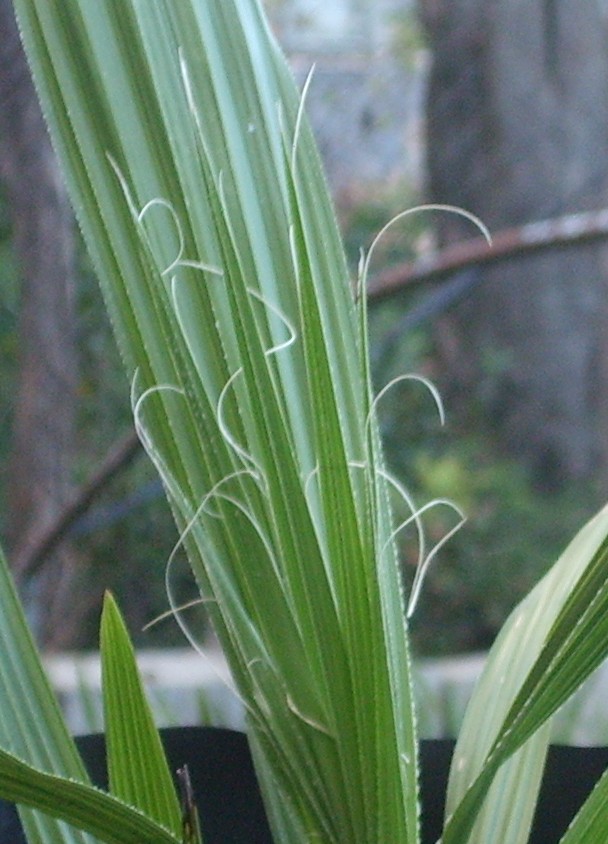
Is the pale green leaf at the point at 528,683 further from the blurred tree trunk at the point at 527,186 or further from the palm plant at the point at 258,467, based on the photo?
the blurred tree trunk at the point at 527,186

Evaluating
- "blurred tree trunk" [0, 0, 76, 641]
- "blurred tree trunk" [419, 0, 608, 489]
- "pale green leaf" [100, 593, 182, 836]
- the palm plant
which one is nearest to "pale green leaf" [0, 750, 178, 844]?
the palm plant

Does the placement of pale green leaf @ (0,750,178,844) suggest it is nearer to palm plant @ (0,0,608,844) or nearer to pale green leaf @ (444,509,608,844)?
palm plant @ (0,0,608,844)

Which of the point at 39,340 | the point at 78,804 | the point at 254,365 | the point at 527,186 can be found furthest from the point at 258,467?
the point at 527,186

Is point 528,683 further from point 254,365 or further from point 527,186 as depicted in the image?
point 527,186

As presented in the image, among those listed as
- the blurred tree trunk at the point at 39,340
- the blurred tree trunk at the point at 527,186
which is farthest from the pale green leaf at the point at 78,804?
A: the blurred tree trunk at the point at 527,186

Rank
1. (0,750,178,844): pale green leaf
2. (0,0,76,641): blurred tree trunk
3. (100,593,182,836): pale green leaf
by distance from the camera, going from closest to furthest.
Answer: (0,750,178,844): pale green leaf
(100,593,182,836): pale green leaf
(0,0,76,641): blurred tree trunk

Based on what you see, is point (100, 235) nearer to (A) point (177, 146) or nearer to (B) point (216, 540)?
(A) point (177, 146)
